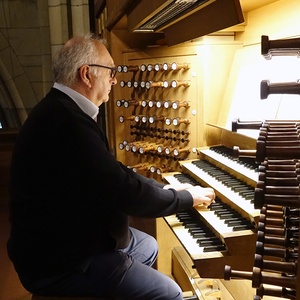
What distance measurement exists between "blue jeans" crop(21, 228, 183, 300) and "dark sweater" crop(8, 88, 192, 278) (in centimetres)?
4

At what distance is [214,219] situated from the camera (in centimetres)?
198

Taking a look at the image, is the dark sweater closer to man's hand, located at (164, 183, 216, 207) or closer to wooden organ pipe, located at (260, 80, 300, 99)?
man's hand, located at (164, 183, 216, 207)

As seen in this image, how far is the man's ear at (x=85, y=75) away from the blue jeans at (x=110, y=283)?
27.7 inches

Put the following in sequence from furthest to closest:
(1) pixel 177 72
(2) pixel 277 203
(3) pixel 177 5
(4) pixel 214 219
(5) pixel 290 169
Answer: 1. (1) pixel 177 72
2. (3) pixel 177 5
3. (4) pixel 214 219
4. (5) pixel 290 169
5. (2) pixel 277 203

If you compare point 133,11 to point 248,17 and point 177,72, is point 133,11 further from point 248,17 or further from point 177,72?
point 248,17

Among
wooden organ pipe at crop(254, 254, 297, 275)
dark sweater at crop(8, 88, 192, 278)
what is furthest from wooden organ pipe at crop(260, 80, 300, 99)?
dark sweater at crop(8, 88, 192, 278)

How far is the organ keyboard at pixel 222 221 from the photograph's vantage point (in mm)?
1770

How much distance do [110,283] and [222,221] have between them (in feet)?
2.00

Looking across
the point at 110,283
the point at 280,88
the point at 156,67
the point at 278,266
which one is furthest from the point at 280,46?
the point at 156,67

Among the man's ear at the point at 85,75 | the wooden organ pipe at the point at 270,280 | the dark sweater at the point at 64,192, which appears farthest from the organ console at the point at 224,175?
the man's ear at the point at 85,75

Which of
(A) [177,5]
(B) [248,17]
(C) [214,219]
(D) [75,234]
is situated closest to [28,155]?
(D) [75,234]

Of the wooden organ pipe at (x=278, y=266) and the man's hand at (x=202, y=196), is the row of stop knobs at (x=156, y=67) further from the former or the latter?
the wooden organ pipe at (x=278, y=266)

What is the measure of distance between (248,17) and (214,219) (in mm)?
1592

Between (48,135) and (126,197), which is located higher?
(48,135)
